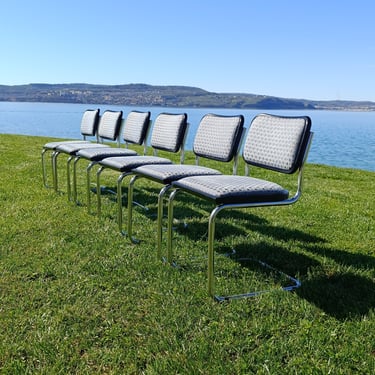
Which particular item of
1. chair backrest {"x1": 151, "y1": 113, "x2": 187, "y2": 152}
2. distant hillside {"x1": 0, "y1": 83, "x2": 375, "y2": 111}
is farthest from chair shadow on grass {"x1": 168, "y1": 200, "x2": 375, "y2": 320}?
distant hillside {"x1": 0, "y1": 83, "x2": 375, "y2": 111}

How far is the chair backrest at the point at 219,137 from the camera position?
2.99 meters

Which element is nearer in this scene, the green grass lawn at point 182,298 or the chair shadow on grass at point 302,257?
the green grass lawn at point 182,298

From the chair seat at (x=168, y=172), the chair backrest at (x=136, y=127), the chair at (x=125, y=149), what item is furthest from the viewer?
the chair backrest at (x=136, y=127)

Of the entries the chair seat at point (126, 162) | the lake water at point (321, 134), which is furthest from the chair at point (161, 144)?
the lake water at point (321, 134)

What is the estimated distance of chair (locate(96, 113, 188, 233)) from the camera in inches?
128

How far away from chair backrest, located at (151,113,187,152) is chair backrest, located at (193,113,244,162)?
0.92 ft

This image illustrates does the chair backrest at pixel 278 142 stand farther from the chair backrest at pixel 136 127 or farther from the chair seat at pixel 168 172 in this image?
the chair backrest at pixel 136 127

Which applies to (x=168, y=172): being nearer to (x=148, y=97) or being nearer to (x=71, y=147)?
(x=71, y=147)

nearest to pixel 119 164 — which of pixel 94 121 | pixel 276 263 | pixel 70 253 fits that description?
pixel 70 253

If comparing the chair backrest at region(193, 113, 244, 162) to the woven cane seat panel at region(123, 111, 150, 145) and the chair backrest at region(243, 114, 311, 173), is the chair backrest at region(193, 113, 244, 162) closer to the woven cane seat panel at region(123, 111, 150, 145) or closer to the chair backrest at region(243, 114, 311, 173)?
the chair backrest at region(243, 114, 311, 173)

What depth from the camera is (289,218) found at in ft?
12.1

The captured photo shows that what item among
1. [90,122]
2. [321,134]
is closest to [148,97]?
[321,134]

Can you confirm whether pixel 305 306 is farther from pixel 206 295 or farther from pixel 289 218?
pixel 289 218

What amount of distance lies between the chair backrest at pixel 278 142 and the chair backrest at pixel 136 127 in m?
1.54
